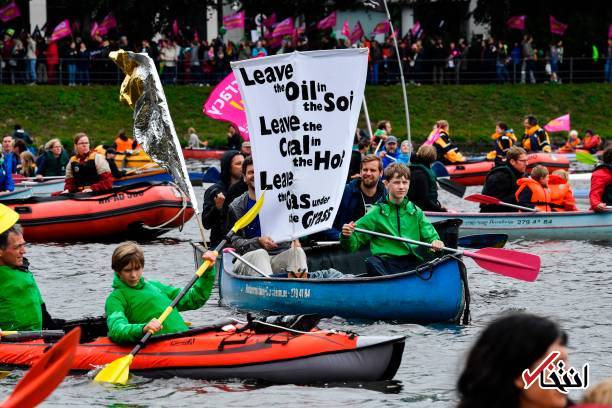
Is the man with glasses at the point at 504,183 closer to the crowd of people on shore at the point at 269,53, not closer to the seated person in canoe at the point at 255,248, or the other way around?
the seated person in canoe at the point at 255,248

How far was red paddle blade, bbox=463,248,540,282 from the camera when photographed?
11.9 metres

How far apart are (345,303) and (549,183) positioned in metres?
8.81

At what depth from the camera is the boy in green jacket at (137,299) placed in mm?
9562

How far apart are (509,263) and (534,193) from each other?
26.4 feet

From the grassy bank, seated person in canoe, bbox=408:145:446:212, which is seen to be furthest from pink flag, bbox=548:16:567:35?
seated person in canoe, bbox=408:145:446:212

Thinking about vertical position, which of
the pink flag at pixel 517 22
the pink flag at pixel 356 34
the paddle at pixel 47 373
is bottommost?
the paddle at pixel 47 373

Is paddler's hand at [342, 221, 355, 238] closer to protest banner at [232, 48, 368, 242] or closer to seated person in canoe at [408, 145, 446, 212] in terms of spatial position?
protest banner at [232, 48, 368, 242]

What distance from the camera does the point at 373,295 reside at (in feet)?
40.6

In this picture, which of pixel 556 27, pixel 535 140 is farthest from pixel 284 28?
pixel 535 140

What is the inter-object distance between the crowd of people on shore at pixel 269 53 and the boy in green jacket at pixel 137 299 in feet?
104

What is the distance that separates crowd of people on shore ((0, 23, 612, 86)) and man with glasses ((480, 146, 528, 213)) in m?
22.2

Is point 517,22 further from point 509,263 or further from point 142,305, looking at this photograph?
point 142,305

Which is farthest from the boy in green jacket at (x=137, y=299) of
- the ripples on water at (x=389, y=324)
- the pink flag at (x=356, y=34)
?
the pink flag at (x=356, y=34)

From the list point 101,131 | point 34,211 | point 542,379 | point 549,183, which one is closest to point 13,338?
point 542,379
